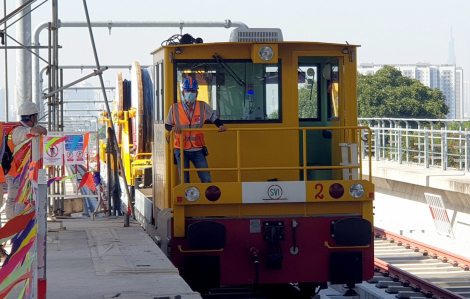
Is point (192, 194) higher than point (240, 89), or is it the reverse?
point (240, 89)

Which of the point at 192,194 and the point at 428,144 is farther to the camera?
the point at 428,144

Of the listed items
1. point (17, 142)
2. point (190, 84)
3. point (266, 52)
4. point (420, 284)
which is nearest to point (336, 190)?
point (266, 52)

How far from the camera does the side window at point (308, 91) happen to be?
944cm

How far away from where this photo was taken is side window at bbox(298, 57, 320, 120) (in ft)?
31.0

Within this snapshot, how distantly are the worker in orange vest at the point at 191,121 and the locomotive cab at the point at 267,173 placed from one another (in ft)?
0.51

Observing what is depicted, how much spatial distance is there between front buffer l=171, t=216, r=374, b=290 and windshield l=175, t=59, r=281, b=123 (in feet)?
4.34

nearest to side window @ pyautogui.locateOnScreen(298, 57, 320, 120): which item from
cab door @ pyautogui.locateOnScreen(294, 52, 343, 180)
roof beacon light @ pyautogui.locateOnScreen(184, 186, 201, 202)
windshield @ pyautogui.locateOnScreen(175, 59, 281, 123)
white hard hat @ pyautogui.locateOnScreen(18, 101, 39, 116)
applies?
cab door @ pyautogui.locateOnScreen(294, 52, 343, 180)

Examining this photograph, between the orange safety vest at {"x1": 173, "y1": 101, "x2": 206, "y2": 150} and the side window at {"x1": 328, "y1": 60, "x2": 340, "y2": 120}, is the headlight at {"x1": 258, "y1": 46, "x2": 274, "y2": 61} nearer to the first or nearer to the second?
the side window at {"x1": 328, "y1": 60, "x2": 340, "y2": 120}

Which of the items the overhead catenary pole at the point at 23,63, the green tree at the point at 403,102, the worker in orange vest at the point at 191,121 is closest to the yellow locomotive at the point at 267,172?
the worker in orange vest at the point at 191,121

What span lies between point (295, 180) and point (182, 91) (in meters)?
1.75

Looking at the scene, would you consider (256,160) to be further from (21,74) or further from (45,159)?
(21,74)

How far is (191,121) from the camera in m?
8.91

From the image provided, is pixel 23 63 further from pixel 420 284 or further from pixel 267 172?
pixel 420 284

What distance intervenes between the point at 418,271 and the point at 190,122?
5.51 m
